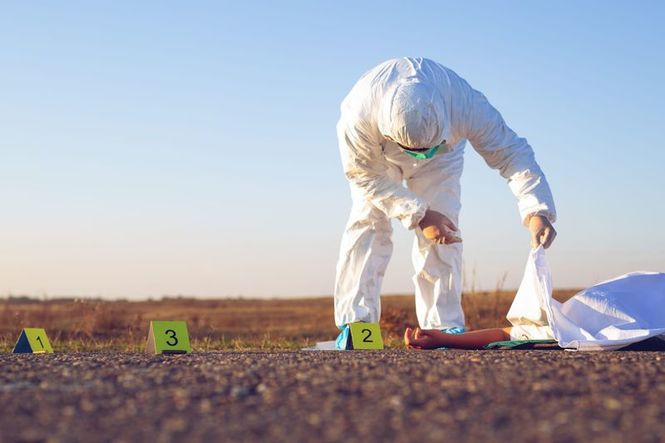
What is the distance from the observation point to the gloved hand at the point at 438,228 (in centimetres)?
589

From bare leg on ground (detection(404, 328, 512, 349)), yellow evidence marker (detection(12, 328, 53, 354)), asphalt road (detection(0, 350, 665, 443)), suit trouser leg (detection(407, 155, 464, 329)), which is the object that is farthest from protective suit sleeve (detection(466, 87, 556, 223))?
yellow evidence marker (detection(12, 328, 53, 354))

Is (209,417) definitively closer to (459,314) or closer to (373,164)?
(373,164)

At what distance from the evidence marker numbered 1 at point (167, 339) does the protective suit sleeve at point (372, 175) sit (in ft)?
5.29

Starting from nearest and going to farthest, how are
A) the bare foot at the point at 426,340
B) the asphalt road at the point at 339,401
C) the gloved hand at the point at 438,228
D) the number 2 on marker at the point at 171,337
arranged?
the asphalt road at the point at 339,401 < the number 2 on marker at the point at 171,337 < the bare foot at the point at 426,340 < the gloved hand at the point at 438,228

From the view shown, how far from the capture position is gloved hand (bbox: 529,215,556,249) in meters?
5.73

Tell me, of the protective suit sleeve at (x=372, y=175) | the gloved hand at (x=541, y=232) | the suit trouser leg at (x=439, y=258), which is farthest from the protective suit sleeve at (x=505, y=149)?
the protective suit sleeve at (x=372, y=175)

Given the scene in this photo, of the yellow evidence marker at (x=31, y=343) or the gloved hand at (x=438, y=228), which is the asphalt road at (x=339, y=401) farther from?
the yellow evidence marker at (x=31, y=343)

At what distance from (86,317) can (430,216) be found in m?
5.95

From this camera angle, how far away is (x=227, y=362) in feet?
13.9

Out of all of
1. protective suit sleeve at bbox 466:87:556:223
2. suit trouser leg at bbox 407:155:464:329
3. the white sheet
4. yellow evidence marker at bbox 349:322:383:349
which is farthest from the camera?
suit trouser leg at bbox 407:155:464:329

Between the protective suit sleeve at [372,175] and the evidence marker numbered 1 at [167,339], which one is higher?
the protective suit sleeve at [372,175]

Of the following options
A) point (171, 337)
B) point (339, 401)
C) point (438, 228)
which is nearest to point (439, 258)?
point (438, 228)

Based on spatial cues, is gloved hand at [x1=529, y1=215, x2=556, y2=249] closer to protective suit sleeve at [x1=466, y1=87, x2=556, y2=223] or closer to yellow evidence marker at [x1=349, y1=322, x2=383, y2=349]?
protective suit sleeve at [x1=466, y1=87, x2=556, y2=223]

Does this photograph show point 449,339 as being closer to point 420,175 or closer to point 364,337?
point 364,337
